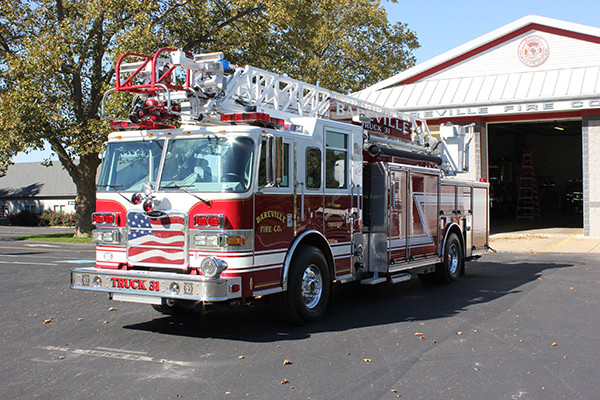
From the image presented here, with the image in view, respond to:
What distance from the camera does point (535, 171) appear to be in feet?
134

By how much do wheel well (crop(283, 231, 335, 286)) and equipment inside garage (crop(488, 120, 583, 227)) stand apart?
2595cm

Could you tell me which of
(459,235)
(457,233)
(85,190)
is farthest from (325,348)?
(85,190)

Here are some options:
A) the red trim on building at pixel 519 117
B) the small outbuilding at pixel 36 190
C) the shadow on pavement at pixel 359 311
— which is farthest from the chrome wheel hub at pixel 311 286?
the small outbuilding at pixel 36 190

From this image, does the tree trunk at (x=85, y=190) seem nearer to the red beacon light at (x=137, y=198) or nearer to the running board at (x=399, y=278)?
the running board at (x=399, y=278)

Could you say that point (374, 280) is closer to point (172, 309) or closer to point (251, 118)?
point (172, 309)

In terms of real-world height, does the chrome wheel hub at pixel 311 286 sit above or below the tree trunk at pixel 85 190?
below

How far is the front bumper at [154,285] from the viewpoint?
6.50 meters

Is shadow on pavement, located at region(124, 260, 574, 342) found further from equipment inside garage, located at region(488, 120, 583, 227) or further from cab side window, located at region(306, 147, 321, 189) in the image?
equipment inside garage, located at region(488, 120, 583, 227)

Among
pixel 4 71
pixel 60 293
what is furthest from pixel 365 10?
pixel 60 293

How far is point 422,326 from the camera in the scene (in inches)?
307

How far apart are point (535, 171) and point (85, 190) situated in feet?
95.5

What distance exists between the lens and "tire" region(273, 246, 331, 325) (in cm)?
748

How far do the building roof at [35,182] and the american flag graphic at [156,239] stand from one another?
54901mm

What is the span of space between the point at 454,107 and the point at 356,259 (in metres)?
14.6
